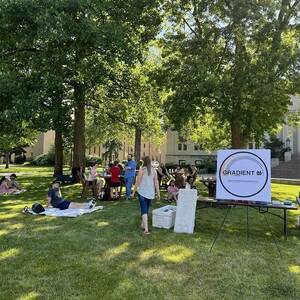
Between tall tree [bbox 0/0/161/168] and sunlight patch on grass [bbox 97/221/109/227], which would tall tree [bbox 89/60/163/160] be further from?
sunlight patch on grass [bbox 97/221/109/227]

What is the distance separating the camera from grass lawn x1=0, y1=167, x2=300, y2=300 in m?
5.95

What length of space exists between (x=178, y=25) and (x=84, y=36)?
6087 millimetres

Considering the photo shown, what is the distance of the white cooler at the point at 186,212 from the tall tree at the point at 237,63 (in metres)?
6.46

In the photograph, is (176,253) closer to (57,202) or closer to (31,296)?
(31,296)

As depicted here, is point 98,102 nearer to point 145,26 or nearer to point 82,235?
point 145,26

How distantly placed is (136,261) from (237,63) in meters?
11.3

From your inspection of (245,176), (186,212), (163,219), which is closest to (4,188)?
(163,219)

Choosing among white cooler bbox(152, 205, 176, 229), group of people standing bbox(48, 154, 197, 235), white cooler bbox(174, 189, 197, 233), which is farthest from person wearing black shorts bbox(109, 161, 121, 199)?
white cooler bbox(174, 189, 197, 233)

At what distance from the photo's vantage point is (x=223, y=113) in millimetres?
17266

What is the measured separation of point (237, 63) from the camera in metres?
16.7

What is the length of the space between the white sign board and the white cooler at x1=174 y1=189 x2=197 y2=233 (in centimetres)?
66

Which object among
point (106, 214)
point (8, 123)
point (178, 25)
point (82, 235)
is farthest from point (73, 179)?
point (82, 235)

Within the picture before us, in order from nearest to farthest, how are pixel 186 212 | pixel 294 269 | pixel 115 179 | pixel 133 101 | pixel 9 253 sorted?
pixel 294 269 < pixel 9 253 < pixel 186 212 < pixel 115 179 < pixel 133 101

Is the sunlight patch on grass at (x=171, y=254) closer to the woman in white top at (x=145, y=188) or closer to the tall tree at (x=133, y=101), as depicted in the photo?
the woman in white top at (x=145, y=188)
